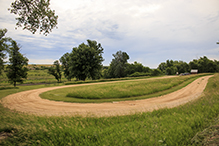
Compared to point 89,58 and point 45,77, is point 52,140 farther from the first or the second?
point 45,77

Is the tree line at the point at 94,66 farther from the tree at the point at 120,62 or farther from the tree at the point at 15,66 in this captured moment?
the tree at the point at 15,66

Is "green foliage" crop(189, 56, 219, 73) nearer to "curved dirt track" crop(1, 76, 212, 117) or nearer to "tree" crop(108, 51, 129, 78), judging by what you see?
"tree" crop(108, 51, 129, 78)

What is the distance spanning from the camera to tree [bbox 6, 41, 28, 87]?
111ft

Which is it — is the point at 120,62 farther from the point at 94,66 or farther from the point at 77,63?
the point at 77,63

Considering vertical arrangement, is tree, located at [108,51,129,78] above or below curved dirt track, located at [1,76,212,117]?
above

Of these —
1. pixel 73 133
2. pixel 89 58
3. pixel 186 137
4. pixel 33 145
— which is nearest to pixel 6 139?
pixel 33 145

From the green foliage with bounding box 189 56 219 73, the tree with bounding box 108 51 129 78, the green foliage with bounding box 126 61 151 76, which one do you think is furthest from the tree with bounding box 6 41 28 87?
the green foliage with bounding box 189 56 219 73

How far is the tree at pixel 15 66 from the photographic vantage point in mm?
33875

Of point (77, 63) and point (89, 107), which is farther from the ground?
point (77, 63)

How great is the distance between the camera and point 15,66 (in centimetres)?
3409

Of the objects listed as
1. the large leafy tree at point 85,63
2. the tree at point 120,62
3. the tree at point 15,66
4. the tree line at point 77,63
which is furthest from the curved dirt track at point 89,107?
the tree at point 120,62

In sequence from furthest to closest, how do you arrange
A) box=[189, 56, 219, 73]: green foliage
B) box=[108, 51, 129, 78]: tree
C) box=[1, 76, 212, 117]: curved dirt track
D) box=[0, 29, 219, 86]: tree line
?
box=[189, 56, 219, 73]: green foliage → box=[108, 51, 129, 78]: tree → box=[0, 29, 219, 86]: tree line → box=[1, 76, 212, 117]: curved dirt track

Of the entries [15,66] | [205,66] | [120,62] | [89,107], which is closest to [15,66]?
[15,66]

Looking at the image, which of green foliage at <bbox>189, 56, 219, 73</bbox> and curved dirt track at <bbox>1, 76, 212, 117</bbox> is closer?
curved dirt track at <bbox>1, 76, 212, 117</bbox>
